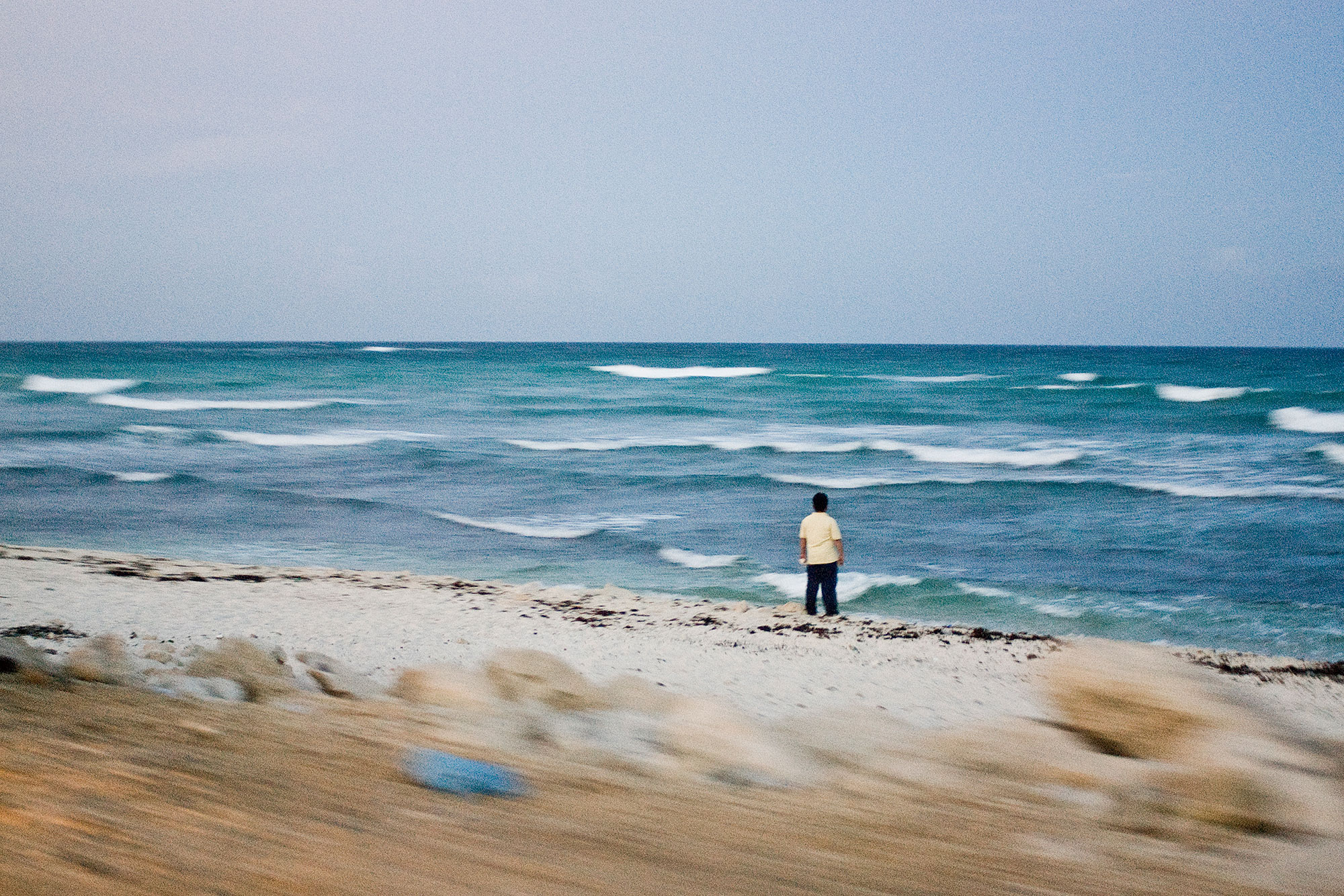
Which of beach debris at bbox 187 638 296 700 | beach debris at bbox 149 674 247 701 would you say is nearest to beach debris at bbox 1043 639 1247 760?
beach debris at bbox 187 638 296 700

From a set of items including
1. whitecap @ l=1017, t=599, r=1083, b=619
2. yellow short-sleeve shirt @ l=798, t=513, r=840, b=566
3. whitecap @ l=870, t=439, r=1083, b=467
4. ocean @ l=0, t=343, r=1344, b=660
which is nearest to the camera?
yellow short-sleeve shirt @ l=798, t=513, r=840, b=566

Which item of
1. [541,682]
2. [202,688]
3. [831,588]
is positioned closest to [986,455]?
[831,588]

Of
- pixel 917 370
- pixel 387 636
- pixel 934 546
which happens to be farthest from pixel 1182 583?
pixel 917 370

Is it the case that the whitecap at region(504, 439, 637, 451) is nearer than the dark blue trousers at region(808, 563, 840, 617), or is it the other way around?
the dark blue trousers at region(808, 563, 840, 617)

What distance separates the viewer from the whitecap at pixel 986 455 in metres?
24.0

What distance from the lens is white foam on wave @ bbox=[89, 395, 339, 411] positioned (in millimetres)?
38750

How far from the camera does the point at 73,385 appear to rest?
50.4 metres

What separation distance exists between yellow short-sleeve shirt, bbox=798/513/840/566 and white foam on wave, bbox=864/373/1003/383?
147 feet

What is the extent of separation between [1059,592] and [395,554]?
8895mm

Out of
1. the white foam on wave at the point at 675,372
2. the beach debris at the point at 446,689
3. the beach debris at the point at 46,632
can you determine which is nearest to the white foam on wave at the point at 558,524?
the beach debris at the point at 46,632

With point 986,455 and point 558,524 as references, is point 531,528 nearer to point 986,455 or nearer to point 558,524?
point 558,524

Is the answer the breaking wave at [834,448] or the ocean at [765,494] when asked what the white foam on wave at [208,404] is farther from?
the breaking wave at [834,448]

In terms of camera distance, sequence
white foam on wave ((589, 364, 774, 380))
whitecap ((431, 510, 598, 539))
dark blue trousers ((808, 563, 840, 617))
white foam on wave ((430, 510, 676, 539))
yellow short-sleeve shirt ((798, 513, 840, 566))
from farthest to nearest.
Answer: white foam on wave ((589, 364, 774, 380)) < white foam on wave ((430, 510, 676, 539)) < whitecap ((431, 510, 598, 539)) < dark blue trousers ((808, 563, 840, 617)) < yellow short-sleeve shirt ((798, 513, 840, 566))

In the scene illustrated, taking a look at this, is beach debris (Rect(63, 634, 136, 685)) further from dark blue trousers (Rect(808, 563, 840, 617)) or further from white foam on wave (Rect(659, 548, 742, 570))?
white foam on wave (Rect(659, 548, 742, 570))
